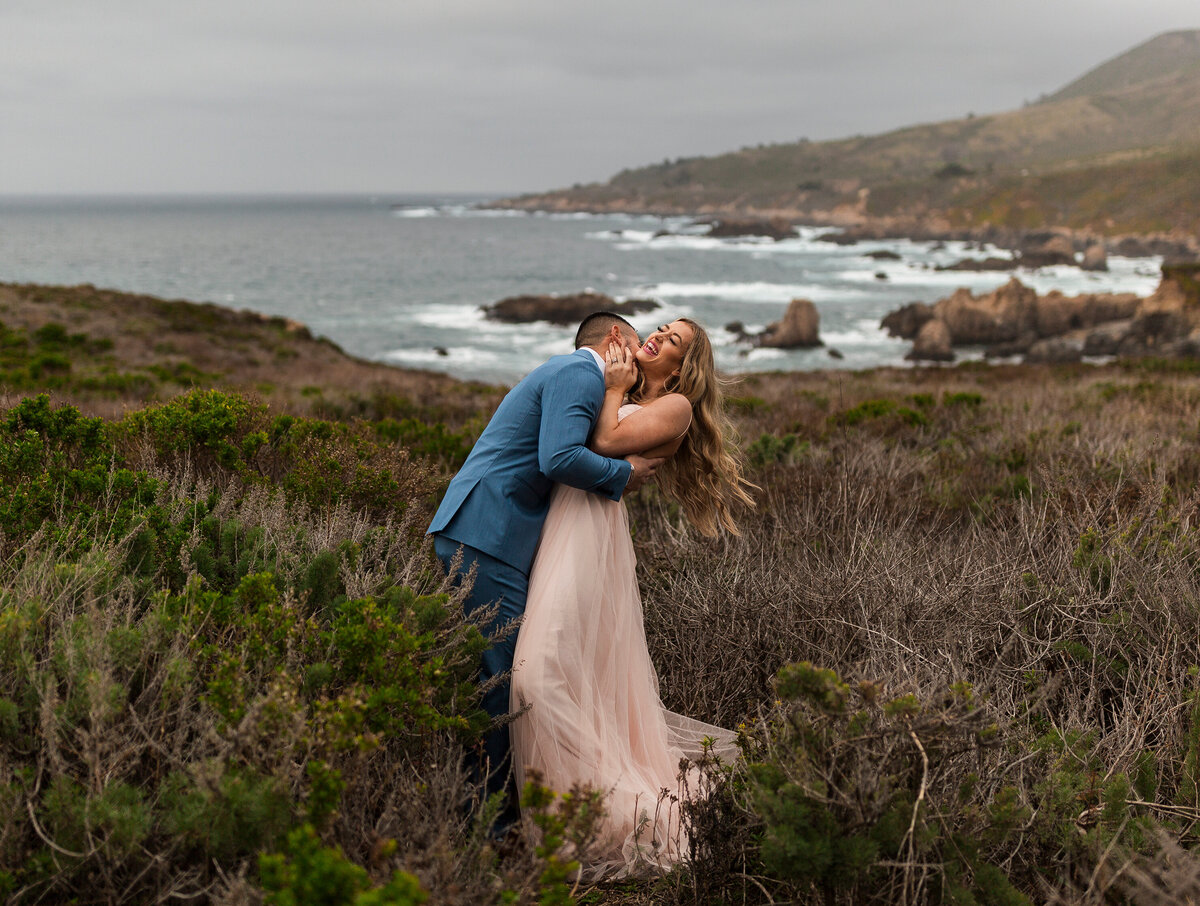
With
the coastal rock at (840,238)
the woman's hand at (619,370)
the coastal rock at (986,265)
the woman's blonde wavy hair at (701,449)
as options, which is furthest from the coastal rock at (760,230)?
the woman's hand at (619,370)

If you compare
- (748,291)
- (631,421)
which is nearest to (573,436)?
(631,421)

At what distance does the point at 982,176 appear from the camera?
420 ft

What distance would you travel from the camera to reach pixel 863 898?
2158 mm

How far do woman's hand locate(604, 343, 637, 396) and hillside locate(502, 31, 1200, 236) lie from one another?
324ft

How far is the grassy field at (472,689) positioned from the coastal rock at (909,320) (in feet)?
126

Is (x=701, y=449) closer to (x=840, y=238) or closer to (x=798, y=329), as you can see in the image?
(x=798, y=329)

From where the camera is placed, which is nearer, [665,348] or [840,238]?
[665,348]

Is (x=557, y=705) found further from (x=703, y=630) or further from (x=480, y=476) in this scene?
(x=703, y=630)

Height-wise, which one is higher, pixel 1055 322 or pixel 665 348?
pixel 665 348

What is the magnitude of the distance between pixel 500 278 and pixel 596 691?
70.0m

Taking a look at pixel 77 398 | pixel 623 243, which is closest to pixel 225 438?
pixel 77 398

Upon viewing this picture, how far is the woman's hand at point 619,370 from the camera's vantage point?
10.8 ft

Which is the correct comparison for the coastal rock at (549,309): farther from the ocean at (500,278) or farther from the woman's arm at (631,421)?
the woman's arm at (631,421)

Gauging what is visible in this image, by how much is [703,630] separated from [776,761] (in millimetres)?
1860
